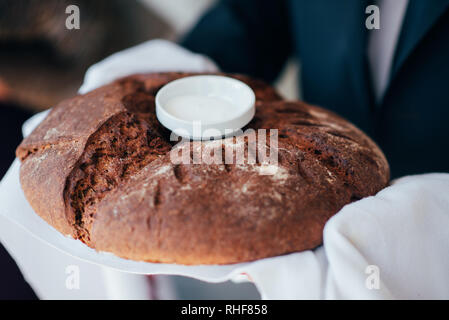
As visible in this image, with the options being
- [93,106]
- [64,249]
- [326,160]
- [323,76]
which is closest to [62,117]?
[93,106]

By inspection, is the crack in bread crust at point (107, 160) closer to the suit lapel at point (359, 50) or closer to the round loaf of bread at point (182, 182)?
the round loaf of bread at point (182, 182)

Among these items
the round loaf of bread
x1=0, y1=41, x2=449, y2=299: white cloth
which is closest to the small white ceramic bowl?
the round loaf of bread

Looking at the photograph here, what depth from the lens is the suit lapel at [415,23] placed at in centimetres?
93

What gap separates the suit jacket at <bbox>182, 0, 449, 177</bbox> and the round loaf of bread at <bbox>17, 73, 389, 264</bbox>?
0.35 metres

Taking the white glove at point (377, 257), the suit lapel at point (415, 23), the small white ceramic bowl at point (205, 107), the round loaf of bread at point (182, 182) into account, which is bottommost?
the white glove at point (377, 257)

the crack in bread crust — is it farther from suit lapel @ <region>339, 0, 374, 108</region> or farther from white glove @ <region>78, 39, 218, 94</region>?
suit lapel @ <region>339, 0, 374, 108</region>

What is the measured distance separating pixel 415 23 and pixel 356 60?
0.65 feet

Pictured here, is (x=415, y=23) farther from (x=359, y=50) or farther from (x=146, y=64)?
(x=146, y=64)

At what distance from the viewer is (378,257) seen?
642 mm

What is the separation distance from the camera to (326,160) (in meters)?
0.77

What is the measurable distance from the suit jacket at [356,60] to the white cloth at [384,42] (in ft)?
0.28

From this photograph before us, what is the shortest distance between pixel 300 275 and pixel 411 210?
233 millimetres

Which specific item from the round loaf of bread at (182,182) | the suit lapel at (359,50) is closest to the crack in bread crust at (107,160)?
the round loaf of bread at (182,182)
